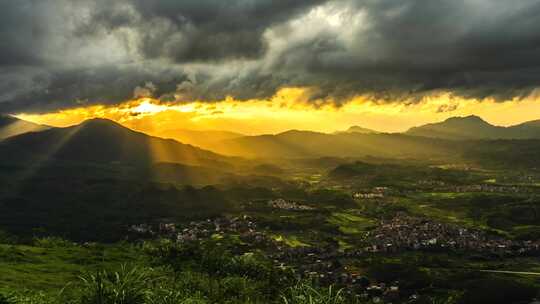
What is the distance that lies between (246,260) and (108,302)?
438ft

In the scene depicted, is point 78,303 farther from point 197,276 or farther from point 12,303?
point 197,276

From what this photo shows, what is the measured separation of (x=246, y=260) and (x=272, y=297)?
32043 mm

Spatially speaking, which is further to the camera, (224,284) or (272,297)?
(272,297)

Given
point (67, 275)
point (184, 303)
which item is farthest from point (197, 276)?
point (184, 303)

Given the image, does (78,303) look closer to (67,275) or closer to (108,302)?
(108,302)

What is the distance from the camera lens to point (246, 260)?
19612 cm

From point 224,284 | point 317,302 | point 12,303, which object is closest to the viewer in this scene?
point 317,302

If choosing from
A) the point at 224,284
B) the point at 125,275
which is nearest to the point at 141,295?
the point at 125,275

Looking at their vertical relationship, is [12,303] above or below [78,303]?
below

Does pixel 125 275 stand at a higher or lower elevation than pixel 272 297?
higher

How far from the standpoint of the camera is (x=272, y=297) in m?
166

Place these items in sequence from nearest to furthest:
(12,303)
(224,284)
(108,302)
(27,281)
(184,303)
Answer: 1. (108,302)
2. (184,303)
3. (12,303)
4. (224,284)
5. (27,281)

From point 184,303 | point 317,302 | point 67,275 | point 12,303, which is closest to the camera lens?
point 317,302

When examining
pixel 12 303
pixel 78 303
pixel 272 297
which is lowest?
pixel 272 297
